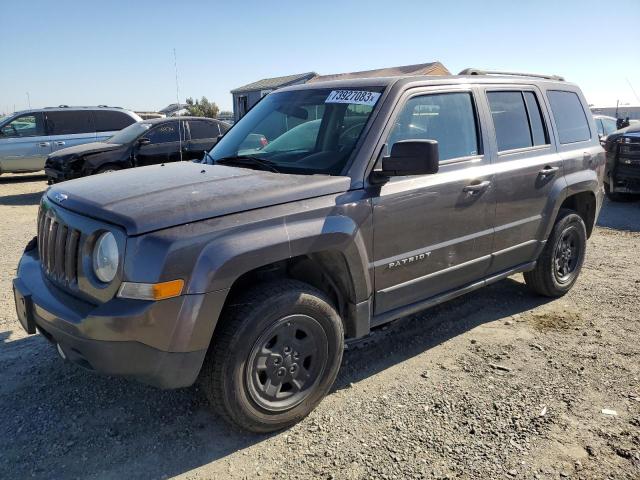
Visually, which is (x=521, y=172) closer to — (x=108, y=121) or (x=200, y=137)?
(x=200, y=137)

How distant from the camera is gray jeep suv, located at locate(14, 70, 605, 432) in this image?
8.07 ft

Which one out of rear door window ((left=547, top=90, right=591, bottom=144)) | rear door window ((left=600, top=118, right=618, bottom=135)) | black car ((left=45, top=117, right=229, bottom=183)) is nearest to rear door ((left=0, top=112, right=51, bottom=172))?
black car ((left=45, top=117, right=229, bottom=183))

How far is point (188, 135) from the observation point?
36.1ft

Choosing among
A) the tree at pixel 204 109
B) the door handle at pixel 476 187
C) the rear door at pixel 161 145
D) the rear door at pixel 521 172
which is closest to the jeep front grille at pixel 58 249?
the door handle at pixel 476 187

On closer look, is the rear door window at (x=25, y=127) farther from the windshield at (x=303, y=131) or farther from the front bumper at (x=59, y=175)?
the windshield at (x=303, y=131)

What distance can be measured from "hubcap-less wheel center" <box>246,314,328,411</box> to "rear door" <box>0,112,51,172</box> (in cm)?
1235

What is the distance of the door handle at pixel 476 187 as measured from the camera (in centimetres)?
364

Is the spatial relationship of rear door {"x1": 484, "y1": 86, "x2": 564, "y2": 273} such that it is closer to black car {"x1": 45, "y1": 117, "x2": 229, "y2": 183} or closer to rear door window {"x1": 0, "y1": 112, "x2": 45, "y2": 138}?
black car {"x1": 45, "y1": 117, "x2": 229, "y2": 183}

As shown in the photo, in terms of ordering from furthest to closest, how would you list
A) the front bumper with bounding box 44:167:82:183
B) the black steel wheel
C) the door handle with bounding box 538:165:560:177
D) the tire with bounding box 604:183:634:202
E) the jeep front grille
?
the tire with bounding box 604:183:634:202, the front bumper with bounding box 44:167:82:183, the black steel wheel, the door handle with bounding box 538:165:560:177, the jeep front grille

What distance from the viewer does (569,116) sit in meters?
4.82

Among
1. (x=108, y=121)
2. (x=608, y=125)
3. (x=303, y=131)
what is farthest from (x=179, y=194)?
(x=608, y=125)

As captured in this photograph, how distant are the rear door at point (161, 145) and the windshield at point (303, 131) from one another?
6732 millimetres

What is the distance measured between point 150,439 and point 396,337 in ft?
6.70

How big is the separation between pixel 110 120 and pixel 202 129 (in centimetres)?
353
